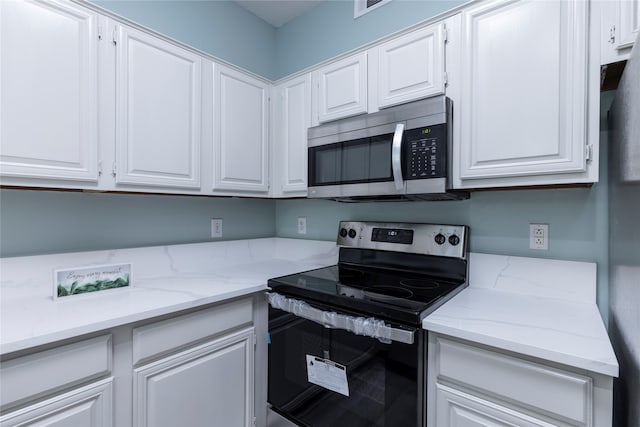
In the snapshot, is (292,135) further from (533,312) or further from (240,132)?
(533,312)

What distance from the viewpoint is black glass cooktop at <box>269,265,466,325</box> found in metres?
1.15

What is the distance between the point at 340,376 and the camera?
1300 millimetres

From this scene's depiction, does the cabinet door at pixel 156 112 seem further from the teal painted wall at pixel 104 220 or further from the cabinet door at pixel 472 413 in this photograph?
the cabinet door at pixel 472 413

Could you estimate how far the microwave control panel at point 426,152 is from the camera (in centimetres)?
133

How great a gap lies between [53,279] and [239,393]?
980 millimetres

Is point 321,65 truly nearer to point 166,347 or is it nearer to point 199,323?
point 199,323

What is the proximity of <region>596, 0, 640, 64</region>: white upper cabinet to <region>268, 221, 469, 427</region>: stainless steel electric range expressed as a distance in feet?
2.75

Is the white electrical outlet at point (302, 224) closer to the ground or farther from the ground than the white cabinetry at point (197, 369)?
farther from the ground

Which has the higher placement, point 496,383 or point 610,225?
point 610,225

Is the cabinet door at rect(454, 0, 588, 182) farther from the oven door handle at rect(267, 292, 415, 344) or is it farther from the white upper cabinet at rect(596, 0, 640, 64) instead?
the oven door handle at rect(267, 292, 415, 344)

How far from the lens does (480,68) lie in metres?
1.29

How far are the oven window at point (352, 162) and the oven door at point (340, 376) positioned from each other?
68cm

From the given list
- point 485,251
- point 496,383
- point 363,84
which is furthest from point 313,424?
point 363,84

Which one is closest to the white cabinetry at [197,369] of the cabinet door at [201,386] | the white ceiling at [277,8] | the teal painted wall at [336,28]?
the cabinet door at [201,386]
